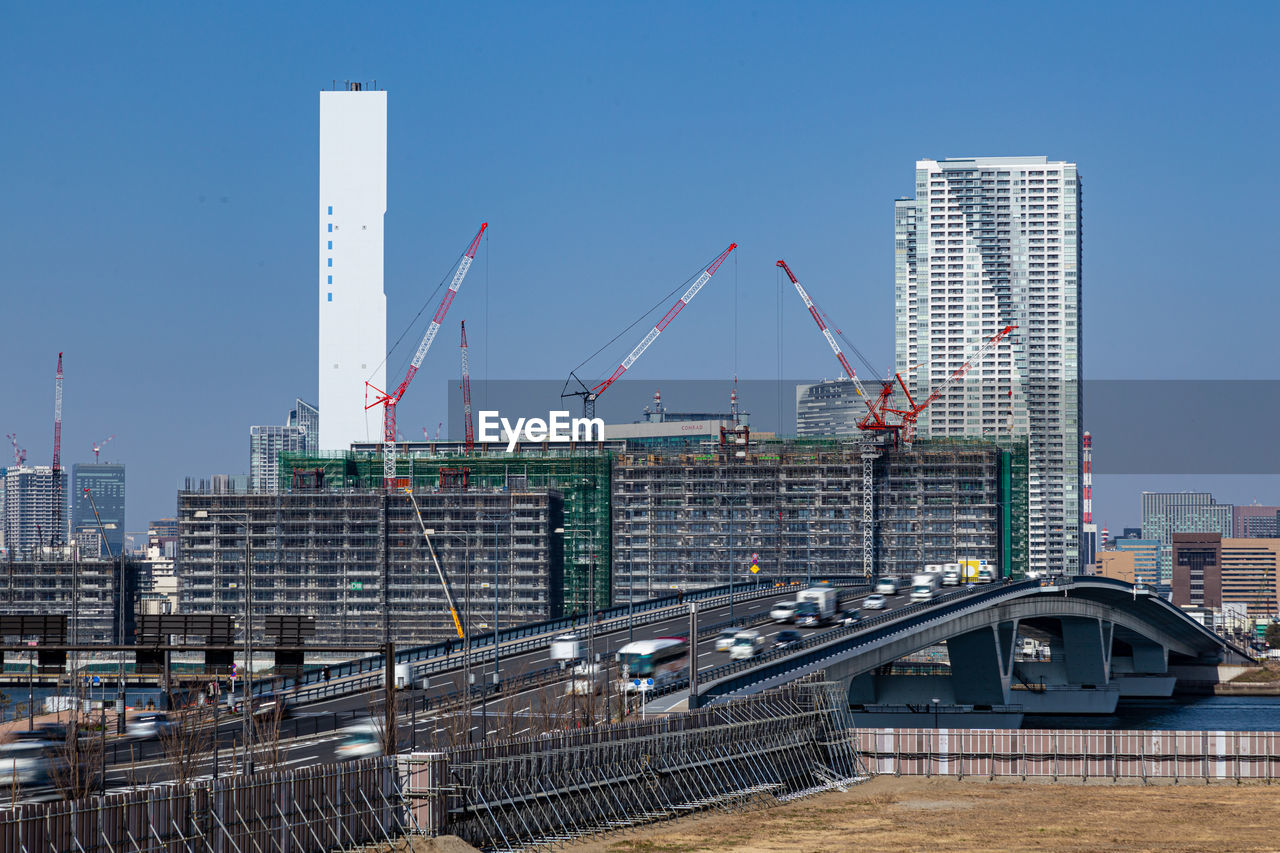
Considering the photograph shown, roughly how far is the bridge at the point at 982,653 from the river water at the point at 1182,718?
11.8 ft

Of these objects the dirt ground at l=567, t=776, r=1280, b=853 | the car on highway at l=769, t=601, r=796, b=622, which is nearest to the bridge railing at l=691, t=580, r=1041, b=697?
the car on highway at l=769, t=601, r=796, b=622

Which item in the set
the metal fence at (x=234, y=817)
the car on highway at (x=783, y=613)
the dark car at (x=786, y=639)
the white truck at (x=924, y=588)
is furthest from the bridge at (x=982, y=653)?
the metal fence at (x=234, y=817)

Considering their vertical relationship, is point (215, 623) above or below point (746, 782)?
above

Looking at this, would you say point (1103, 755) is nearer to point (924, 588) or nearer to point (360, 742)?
point (360, 742)

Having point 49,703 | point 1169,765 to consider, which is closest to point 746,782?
point 1169,765

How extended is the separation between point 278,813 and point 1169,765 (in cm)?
4593

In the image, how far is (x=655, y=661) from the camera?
352ft

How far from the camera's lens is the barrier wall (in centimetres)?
7744

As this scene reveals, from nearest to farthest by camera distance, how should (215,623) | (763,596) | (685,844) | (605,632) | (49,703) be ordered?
(685,844) → (215,623) → (49,703) → (605,632) → (763,596)

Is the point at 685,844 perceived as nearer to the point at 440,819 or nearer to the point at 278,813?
the point at 440,819

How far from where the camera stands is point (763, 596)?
167 m

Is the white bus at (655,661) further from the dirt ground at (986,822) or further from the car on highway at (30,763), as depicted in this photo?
the car on highway at (30,763)

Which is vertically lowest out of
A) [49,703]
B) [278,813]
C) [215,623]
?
[49,703]

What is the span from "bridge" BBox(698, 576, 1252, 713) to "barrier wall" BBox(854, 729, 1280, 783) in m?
14.4
